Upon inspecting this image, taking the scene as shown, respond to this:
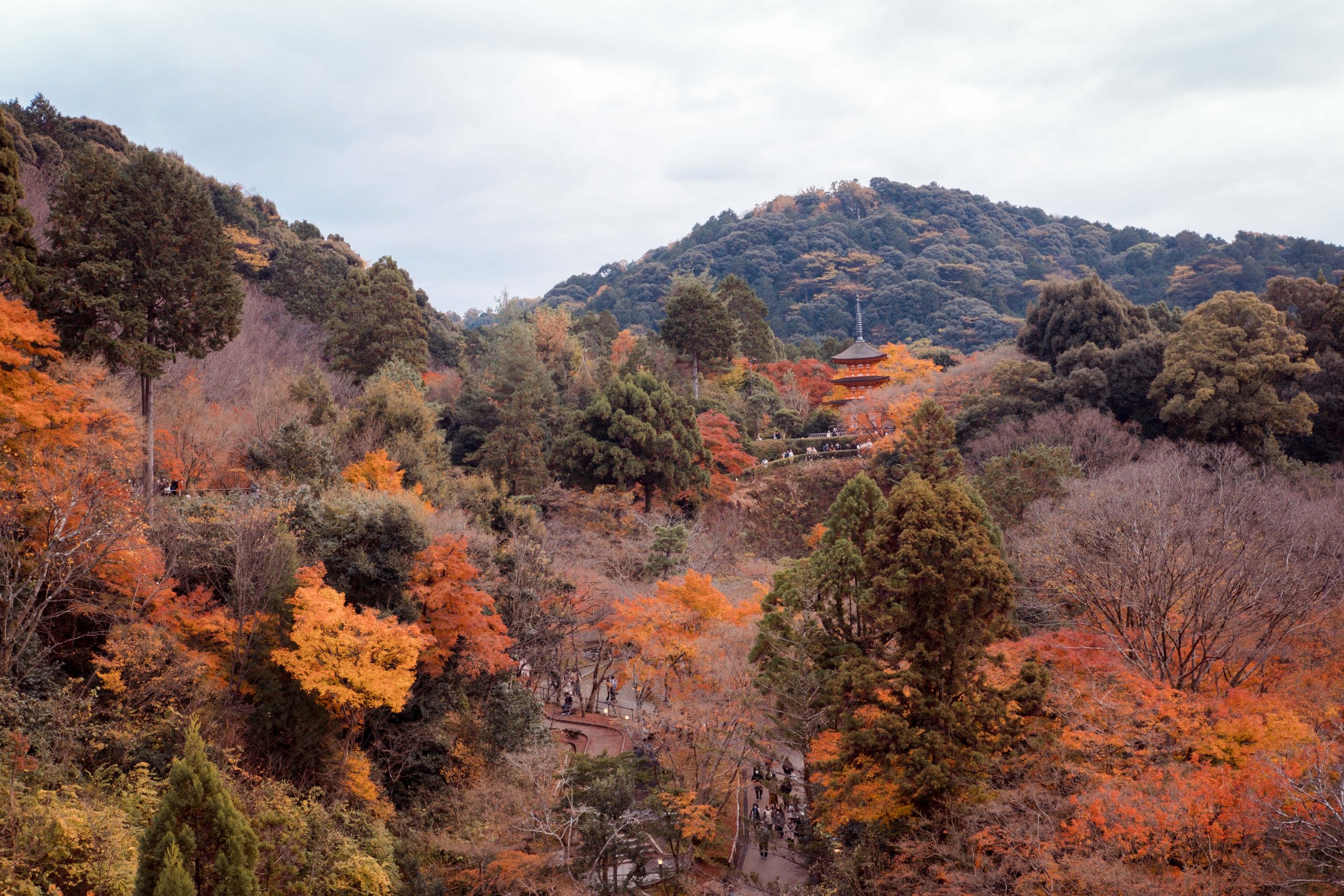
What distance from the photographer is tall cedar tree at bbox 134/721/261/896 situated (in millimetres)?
11547

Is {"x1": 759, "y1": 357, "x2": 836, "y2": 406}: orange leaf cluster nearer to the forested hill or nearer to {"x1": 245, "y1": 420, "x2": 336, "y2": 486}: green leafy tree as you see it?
{"x1": 245, "y1": 420, "x2": 336, "y2": 486}: green leafy tree

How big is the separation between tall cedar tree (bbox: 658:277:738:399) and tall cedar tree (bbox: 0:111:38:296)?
28.9m

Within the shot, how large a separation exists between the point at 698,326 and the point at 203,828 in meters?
35.2

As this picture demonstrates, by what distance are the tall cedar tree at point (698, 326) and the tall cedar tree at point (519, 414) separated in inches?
302

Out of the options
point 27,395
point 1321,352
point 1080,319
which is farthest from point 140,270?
point 1321,352

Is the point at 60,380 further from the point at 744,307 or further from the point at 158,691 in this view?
the point at 744,307

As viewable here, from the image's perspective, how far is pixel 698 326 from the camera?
146ft

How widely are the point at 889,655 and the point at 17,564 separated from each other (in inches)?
611

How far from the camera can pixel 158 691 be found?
50.0ft

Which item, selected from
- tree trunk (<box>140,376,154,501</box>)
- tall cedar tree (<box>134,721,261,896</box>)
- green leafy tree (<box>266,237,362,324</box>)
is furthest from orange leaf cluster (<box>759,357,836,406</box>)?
tall cedar tree (<box>134,721,261,896</box>)

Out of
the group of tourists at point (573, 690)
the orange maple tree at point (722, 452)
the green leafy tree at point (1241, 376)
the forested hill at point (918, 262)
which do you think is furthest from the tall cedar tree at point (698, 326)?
the forested hill at point (918, 262)

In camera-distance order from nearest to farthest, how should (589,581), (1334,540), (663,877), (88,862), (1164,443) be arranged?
(88,862)
(663,877)
(1334,540)
(589,581)
(1164,443)

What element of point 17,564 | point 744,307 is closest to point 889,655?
point 17,564

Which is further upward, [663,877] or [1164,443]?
[1164,443]
